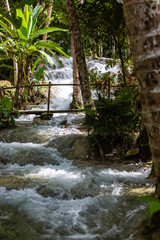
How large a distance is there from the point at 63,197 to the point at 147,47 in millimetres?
2081

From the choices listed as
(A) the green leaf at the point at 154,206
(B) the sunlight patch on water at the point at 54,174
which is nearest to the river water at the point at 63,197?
(B) the sunlight patch on water at the point at 54,174

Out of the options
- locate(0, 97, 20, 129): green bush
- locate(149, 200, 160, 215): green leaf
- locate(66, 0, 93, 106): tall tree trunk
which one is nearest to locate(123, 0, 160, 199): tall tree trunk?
locate(149, 200, 160, 215): green leaf

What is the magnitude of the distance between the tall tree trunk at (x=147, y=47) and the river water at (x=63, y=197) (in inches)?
41.0

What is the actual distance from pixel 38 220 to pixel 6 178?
148 centimetres

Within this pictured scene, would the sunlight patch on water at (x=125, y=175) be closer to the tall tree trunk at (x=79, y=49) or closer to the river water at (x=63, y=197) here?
the river water at (x=63, y=197)

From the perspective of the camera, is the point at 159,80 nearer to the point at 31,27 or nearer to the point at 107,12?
the point at 107,12

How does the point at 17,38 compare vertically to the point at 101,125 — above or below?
above

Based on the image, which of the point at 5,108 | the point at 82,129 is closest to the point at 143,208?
the point at 82,129

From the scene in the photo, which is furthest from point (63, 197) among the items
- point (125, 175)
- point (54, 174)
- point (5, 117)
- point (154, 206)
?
point (5, 117)

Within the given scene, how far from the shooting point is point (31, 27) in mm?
7117

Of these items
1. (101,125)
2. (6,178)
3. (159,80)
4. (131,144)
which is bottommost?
(6,178)

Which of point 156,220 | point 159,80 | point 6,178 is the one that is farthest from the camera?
point 6,178

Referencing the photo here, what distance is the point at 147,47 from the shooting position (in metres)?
1.31

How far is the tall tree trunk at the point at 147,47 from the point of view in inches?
51.0
